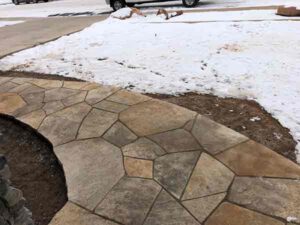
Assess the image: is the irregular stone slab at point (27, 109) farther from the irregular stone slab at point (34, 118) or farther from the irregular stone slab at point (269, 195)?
the irregular stone slab at point (269, 195)

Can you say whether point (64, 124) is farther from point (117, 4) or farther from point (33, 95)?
point (117, 4)

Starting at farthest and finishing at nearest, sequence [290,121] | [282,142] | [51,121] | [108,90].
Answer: [108,90], [51,121], [290,121], [282,142]

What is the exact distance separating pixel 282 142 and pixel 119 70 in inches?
130

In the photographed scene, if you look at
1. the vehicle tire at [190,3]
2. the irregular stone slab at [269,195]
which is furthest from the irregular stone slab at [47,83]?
the vehicle tire at [190,3]

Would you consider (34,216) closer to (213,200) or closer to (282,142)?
(213,200)

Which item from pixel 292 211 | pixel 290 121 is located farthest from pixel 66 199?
pixel 290 121

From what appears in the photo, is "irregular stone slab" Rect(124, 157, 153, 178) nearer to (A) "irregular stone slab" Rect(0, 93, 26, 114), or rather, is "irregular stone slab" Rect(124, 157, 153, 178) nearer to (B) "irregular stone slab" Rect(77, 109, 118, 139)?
(B) "irregular stone slab" Rect(77, 109, 118, 139)

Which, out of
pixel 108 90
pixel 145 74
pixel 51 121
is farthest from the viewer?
pixel 145 74

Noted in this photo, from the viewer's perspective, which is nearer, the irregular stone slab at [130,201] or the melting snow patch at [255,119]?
the irregular stone slab at [130,201]

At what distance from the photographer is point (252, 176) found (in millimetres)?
2938

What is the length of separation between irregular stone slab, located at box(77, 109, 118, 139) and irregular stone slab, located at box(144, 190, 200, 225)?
4.33 ft

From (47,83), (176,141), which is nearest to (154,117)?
(176,141)

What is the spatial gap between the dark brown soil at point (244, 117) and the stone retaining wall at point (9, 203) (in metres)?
2.46

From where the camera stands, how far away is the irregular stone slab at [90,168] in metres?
2.88
